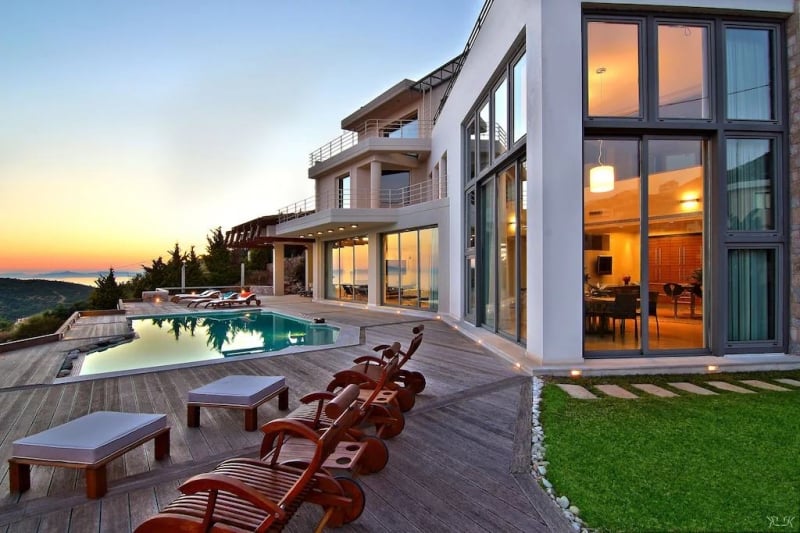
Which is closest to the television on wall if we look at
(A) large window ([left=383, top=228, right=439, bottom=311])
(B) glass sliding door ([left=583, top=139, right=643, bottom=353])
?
(B) glass sliding door ([left=583, top=139, right=643, bottom=353])

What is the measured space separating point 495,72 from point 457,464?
7.90 metres

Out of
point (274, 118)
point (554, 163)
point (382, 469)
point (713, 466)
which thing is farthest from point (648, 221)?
point (274, 118)

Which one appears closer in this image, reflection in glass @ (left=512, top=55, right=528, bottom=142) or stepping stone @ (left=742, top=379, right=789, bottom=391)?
stepping stone @ (left=742, top=379, right=789, bottom=391)

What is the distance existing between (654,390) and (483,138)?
693 cm

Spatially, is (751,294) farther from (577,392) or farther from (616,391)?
(577,392)

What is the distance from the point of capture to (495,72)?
8.25 m

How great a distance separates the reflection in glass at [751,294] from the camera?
20.1 feet

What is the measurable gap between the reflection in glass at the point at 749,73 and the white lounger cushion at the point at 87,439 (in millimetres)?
8695

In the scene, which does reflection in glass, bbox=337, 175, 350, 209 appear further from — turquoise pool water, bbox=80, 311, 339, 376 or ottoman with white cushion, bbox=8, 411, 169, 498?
ottoman with white cushion, bbox=8, 411, 169, 498

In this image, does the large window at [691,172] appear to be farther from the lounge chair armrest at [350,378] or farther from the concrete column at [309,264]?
the concrete column at [309,264]

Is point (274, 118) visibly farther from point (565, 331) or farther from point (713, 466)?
point (713, 466)

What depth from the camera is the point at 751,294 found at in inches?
243

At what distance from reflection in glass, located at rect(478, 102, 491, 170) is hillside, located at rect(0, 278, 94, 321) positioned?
1151 inches

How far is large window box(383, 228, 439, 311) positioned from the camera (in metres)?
13.6
